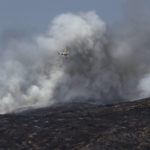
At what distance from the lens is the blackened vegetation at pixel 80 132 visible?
16891mm

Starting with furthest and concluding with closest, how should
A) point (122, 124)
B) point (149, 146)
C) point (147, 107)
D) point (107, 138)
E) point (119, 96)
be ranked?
point (119, 96)
point (147, 107)
point (122, 124)
point (107, 138)
point (149, 146)

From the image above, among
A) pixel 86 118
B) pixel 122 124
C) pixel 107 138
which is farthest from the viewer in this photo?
pixel 86 118

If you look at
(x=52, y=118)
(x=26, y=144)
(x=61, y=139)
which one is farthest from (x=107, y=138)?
(x=52, y=118)

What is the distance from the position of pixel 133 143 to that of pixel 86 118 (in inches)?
257

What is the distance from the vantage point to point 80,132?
19.1m

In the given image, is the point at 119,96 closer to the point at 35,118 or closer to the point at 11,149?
the point at 35,118

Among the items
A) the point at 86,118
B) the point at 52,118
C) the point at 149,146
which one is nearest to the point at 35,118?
the point at 52,118

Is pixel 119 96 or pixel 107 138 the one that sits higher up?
pixel 119 96

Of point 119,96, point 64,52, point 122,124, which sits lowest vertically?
point 122,124

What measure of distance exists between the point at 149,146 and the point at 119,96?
9783 cm

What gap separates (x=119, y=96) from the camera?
11350 centimetres

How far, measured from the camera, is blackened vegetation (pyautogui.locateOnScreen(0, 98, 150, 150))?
16891 millimetres

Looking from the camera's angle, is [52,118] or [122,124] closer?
[122,124]

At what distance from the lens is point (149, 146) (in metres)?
16.4
